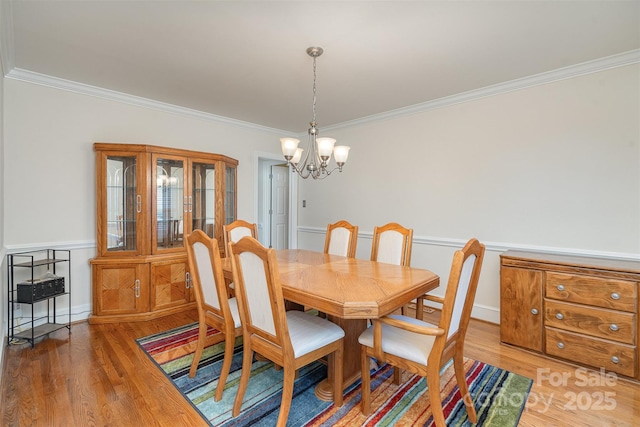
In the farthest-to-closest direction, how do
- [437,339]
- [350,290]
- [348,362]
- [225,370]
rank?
[348,362] < [225,370] < [350,290] < [437,339]

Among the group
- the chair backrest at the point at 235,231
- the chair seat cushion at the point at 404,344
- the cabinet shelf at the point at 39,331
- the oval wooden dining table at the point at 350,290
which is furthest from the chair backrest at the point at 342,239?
the cabinet shelf at the point at 39,331

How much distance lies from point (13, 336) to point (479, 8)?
14.1 feet

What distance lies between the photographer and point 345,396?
1.92 metres

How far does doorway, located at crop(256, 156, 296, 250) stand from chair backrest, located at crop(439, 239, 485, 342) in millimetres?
4187

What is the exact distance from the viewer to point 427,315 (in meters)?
3.35

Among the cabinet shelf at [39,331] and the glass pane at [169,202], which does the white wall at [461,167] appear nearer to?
the cabinet shelf at [39,331]

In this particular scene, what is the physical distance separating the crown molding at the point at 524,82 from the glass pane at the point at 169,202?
253 centimetres

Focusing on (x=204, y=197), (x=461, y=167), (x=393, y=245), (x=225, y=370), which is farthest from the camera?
(x=204, y=197)

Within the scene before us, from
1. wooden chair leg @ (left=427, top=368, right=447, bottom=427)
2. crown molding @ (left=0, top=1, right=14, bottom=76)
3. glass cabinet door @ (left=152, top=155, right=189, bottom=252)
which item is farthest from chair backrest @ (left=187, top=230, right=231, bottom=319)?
crown molding @ (left=0, top=1, right=14, bottom=76)

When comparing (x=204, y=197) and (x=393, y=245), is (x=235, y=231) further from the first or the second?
(x=393, y=245)

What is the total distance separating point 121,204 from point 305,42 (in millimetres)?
2485

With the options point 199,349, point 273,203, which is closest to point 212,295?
point 199,349

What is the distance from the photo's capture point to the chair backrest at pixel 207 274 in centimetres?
183

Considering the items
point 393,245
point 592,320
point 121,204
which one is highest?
→ point 121,204
